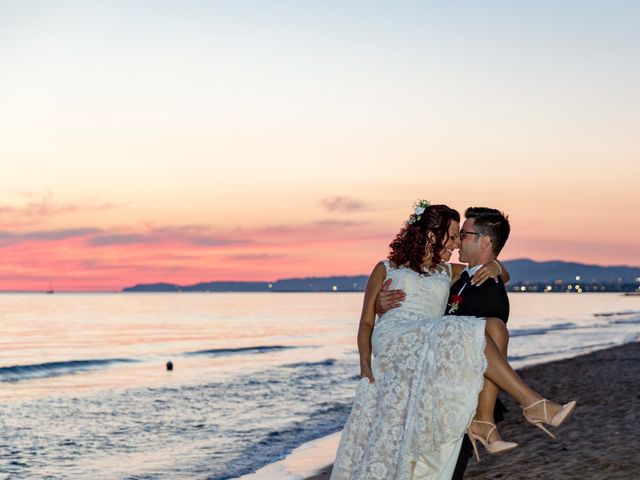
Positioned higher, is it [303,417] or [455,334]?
[455,334]

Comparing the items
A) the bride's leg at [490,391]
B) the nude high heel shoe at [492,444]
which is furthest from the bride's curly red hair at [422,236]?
the nude high heel shoe at [492,444]

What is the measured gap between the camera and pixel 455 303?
579 cm

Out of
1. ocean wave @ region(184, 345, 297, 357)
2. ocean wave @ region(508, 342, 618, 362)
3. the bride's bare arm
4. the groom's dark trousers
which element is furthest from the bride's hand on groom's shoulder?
ocean wave @ region(184, 345, 297, 357)

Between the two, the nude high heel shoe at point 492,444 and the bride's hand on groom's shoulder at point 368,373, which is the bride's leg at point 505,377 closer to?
the nude high heel shoe at point 492,444

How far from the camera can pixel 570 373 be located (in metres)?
23.5

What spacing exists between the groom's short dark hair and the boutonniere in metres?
0.49

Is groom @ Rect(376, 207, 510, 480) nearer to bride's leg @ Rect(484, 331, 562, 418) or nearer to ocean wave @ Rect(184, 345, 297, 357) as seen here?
bride's leg @ Rect(484, 331, 562, 418)

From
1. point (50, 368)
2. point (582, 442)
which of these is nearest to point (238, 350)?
point (50, 368)

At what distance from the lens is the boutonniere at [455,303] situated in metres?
5.77

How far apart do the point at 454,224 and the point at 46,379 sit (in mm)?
27952

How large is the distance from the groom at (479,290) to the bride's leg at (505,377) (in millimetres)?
201

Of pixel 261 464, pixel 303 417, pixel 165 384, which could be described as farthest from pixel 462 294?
pixel 165 384

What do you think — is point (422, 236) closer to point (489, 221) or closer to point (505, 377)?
point (489, 221)

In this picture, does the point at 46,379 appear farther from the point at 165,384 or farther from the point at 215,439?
the point at 215,439
